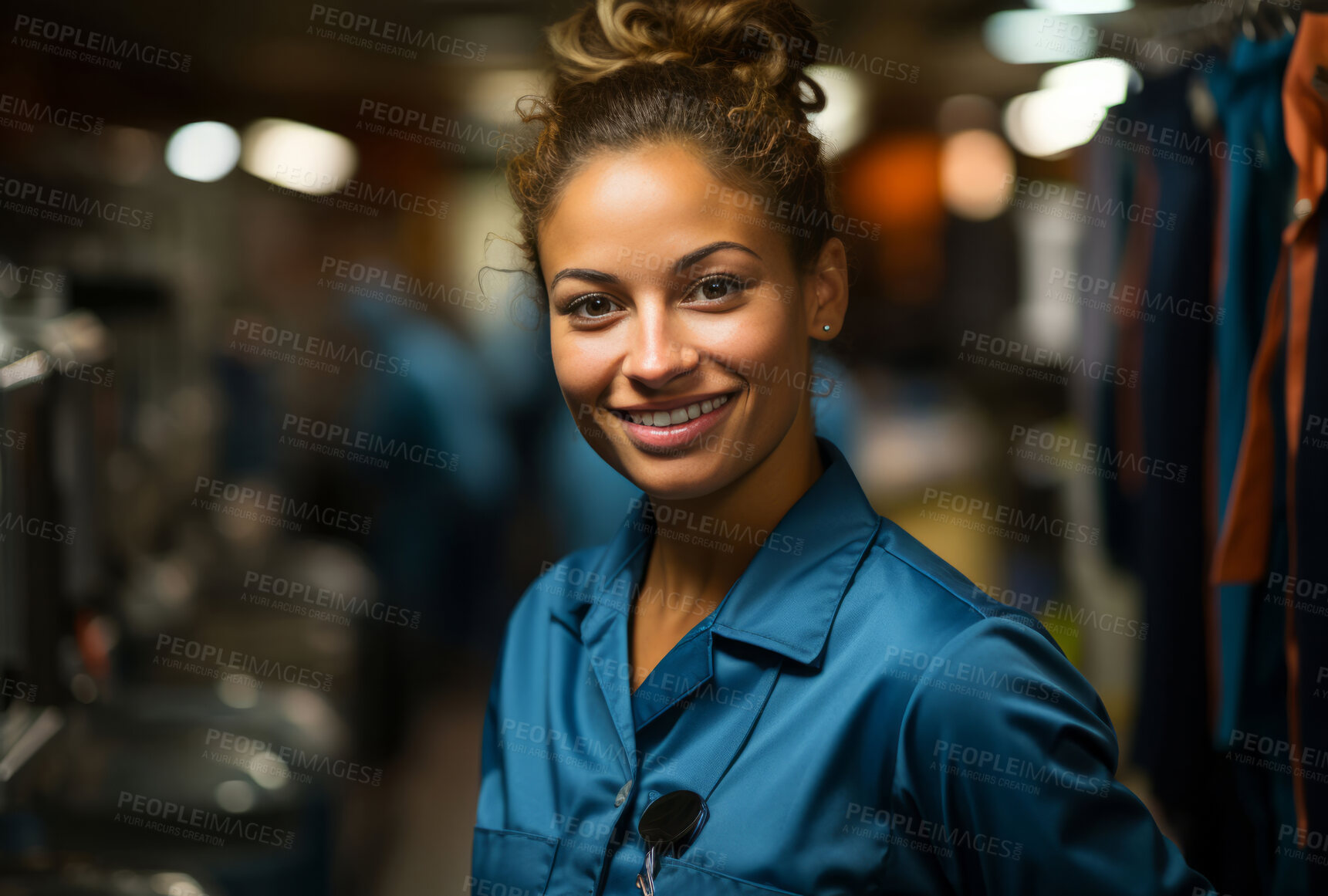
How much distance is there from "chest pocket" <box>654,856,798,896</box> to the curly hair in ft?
1.76

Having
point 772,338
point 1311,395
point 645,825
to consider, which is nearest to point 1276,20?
point 1311,395

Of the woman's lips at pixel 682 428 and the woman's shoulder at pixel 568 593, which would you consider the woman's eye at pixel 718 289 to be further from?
the woman's shoulder at pixel 568 593

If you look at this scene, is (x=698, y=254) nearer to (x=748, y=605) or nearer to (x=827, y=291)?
(x=827, y=291)

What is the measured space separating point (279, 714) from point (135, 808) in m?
0.40

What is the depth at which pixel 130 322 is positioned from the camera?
3012 millimetres

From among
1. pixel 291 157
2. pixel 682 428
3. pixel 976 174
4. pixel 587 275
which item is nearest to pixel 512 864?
pixel 682 428

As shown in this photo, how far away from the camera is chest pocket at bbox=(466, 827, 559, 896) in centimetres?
92

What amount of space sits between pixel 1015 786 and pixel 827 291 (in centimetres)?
46

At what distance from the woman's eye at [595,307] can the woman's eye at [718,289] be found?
8 centimetres

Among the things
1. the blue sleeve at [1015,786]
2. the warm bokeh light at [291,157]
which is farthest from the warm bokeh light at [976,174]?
the blue sleeve at [1015,786]

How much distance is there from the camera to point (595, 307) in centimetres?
85

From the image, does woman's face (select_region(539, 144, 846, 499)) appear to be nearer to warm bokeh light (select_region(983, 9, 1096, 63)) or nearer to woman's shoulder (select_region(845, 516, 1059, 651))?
woman's shoulder (select_region(845, 516, 1059, 651))

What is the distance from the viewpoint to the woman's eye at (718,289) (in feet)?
2.66

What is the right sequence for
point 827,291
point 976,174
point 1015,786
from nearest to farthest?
point 1015,786
point 827,291
point 976,174
